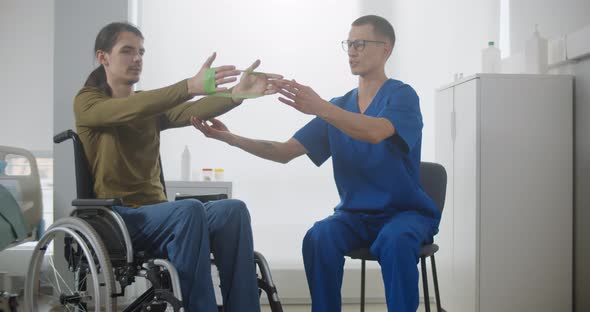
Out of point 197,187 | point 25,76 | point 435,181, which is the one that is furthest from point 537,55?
point 25,76

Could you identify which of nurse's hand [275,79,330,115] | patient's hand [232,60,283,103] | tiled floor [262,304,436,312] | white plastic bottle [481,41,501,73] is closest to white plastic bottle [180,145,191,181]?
tiled floor [262,304,436,312]

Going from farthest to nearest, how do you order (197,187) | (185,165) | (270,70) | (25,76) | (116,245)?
1. (25,76)
2. (270,70)
3. (185,165)
4. (197,187)
5. (116,245)

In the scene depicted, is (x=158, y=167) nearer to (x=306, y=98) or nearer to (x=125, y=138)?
(x=125, y=138)

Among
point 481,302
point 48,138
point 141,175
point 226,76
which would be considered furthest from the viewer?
point 48,138

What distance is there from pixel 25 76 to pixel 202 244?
7.43 feet

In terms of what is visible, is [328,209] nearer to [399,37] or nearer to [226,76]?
[399,37]

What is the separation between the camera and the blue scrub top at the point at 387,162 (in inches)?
81.1

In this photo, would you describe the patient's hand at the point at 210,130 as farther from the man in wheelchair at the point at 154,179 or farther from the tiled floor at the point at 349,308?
the tiled floor at the point at 349,308

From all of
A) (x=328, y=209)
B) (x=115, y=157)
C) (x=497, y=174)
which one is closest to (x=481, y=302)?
(x=497, y=174)

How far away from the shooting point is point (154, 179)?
2092 mm

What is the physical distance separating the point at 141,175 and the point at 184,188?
31.3 inches

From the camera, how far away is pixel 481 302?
255cm

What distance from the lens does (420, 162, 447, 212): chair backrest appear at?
2.36 metres

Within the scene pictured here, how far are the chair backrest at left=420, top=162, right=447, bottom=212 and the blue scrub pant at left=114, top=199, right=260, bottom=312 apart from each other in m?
0.83
